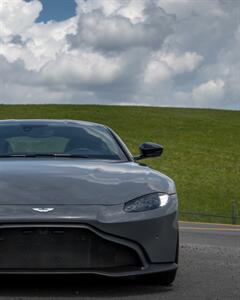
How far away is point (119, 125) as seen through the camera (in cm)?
5828

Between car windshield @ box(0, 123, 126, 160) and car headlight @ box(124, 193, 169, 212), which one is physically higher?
car windshield @ box(0, 123, 126, 160)

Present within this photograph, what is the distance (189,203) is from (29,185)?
28311mm

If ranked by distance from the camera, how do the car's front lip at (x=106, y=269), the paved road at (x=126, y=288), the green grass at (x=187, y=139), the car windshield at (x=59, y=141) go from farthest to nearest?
1. the green grass at (x=187, y=139)
2. the car windshield at (x=59, y=141)
3. the paved road at (x=126, y=288)
4. the car's front lip at (x=106, y=269)

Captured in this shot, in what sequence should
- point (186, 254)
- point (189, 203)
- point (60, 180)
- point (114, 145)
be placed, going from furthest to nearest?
point (189, 203) → point (186, 254) → point (114, 145) → point (60, 180)

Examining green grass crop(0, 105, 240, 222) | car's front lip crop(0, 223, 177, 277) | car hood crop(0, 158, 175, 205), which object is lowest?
green grass crop(0, 105, 240, 222)

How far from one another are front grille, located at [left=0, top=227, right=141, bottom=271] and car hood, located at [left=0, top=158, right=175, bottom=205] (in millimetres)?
238

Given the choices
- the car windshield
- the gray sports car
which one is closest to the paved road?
the gray sports car

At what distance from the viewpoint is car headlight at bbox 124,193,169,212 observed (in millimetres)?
5879

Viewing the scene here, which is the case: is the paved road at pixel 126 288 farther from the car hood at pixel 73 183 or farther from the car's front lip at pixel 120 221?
the car hood at pixel 73 183

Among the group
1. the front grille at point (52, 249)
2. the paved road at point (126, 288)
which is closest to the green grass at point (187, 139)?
the paved road at point (126, 288)

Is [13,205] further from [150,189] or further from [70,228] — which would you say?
[150,189]

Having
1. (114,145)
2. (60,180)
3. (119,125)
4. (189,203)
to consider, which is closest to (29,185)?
(60,180)

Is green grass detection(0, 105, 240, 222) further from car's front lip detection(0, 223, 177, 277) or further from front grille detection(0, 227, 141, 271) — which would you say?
front grille detection(0, 227, 141, 271)

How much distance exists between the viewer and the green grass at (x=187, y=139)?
1458 inches
